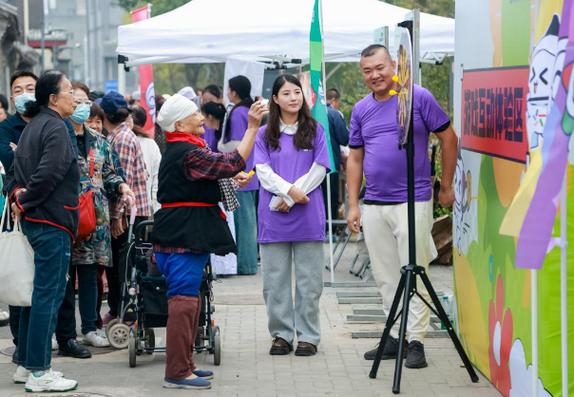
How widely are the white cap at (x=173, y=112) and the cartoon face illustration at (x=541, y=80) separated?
2651 millimetres

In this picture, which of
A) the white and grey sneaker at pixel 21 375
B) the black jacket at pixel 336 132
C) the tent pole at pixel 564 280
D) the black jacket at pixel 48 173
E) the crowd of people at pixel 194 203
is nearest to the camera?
the tent pole at pixel 564 280

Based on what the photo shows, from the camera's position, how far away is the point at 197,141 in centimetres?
764

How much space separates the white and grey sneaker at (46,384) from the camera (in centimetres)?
746

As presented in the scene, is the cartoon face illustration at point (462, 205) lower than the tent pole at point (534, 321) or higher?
higher

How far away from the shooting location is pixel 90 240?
29.1 feet

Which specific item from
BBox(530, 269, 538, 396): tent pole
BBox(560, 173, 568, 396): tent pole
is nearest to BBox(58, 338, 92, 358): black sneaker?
BBox(530, 269, 538, 396): tent pole

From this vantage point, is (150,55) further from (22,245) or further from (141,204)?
(22,245)

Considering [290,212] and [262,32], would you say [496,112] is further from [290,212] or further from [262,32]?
[262,32]

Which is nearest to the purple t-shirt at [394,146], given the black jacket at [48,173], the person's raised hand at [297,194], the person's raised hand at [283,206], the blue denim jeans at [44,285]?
the person's raised hand at [297,194]

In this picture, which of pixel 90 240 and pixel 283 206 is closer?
pixel 283 206

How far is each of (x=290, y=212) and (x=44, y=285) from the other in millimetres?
1885

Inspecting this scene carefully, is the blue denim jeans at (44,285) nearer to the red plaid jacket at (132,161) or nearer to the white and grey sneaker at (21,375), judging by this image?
the white and grey sneaker at (21,375)

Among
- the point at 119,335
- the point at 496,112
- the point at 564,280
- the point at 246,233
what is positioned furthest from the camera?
the point at 246,233

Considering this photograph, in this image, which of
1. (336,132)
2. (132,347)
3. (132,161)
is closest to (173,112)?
(132,347)
